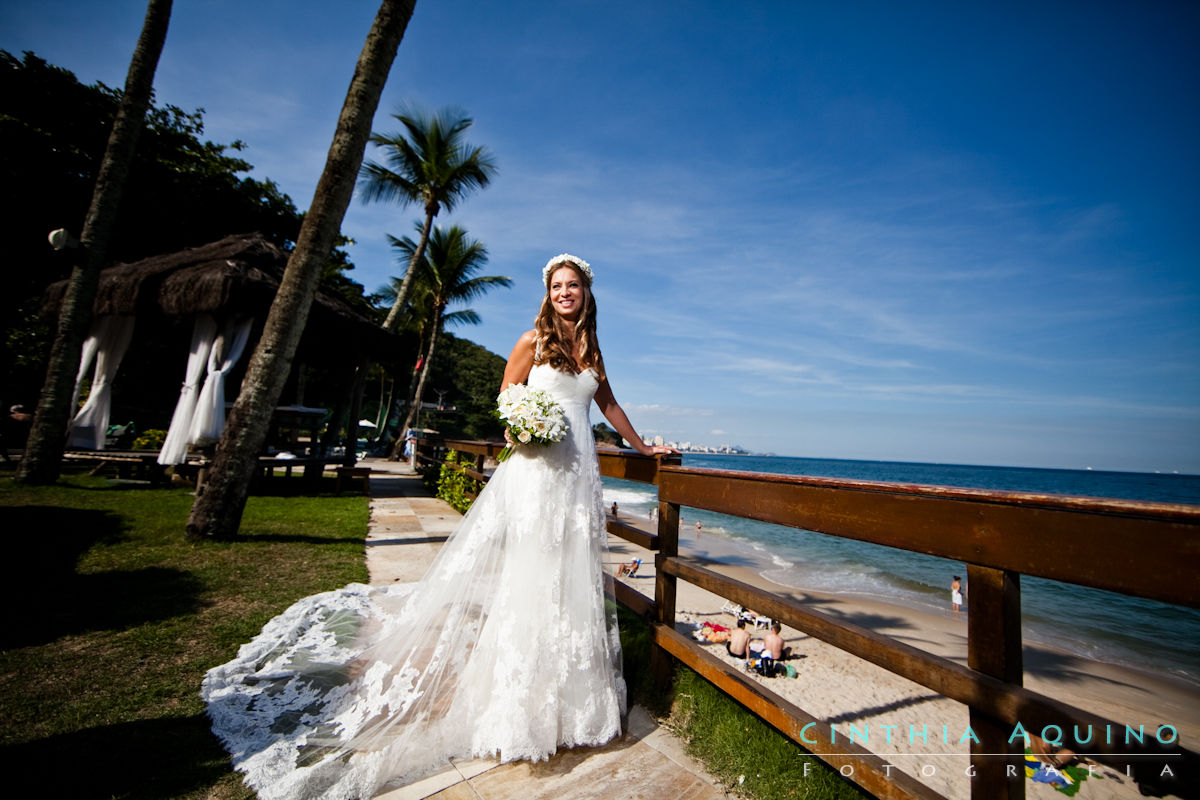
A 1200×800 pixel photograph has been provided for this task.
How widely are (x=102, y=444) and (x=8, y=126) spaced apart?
8.89 meters

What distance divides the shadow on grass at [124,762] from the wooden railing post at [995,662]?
7.63ft

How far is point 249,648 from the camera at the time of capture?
9.49 ft

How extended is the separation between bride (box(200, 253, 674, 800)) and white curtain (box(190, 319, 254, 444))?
7.25 meters

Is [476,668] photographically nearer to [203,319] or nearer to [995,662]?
[995,662]

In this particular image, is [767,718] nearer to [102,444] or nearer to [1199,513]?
[1199,513]

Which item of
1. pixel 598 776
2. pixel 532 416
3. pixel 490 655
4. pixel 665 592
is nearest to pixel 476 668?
pixel 490 655

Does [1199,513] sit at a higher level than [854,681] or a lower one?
higher

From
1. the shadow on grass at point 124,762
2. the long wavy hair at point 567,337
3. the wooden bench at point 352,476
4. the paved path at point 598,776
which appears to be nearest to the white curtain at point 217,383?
the wooden bench at point 352,476

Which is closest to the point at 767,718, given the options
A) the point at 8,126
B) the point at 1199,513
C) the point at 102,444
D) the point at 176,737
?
the point at 1199,513

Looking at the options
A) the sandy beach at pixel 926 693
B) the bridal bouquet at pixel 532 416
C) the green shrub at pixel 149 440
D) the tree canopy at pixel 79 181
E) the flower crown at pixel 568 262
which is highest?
the tree canopy at pixel 79 181

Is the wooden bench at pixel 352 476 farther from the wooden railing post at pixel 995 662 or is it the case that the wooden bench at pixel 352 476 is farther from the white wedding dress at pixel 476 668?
the wooden railing post at pixel 995 662

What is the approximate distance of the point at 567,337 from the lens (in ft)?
9.25

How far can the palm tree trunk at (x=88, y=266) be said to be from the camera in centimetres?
745

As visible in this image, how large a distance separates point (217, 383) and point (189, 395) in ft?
1.73
